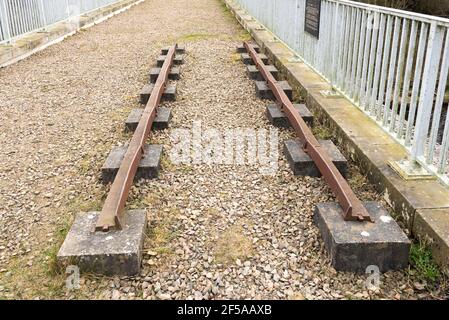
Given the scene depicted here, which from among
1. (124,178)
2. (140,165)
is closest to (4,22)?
(140,165)

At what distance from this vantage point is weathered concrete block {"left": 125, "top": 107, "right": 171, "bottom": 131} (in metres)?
5.23

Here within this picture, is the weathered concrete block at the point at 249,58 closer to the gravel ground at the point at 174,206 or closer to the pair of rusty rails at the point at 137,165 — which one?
the gravel ground at the point at 174,206

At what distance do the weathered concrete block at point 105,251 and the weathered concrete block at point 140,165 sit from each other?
1.03m

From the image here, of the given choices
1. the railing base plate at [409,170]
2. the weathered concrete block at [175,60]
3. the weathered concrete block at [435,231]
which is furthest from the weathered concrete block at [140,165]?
the weathered concrete block at [175,60]

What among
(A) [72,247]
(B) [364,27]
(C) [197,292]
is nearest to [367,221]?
(C) [197,292]

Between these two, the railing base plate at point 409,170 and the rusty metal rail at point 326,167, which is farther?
the railing base plate at point 409,170

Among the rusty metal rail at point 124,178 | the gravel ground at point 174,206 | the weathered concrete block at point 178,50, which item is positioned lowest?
the gravel ground at point 174,206

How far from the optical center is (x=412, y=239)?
310 centimetres

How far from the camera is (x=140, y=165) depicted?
4062mm

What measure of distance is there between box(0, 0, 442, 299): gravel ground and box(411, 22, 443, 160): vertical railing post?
2.22 ft

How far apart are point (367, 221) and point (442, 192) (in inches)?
28.2

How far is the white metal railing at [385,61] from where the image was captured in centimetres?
337
